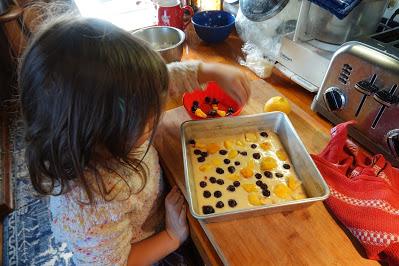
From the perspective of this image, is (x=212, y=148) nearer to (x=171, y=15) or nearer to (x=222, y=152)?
(x=222, y=152)

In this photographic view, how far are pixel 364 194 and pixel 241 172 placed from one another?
231 mm

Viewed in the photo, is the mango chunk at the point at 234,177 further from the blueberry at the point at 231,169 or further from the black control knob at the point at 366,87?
the black control knob at the point at 366,87

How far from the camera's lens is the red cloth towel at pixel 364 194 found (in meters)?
0.46

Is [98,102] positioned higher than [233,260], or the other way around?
[98,102]

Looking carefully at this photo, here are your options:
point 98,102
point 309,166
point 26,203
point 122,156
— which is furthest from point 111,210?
point 26,203

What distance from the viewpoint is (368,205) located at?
491mm

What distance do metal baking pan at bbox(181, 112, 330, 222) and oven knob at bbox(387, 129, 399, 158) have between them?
163 millimetres

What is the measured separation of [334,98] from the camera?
66cm

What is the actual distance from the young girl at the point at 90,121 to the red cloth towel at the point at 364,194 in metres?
0.36

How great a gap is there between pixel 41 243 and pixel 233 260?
1035 millimetres

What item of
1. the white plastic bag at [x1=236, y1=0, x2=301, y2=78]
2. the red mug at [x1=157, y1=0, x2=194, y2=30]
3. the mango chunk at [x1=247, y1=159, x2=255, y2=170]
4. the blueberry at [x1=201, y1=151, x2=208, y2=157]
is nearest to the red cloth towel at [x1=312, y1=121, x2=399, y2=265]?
the mango chunk at [x1=247, y1=159, x2=255, y2=170]

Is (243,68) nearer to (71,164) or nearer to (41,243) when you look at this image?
(71,164)

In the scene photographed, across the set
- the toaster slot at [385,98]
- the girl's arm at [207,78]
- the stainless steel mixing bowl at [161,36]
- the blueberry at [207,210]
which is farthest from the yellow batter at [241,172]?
the stainless steel mixing bowl at [161,36]

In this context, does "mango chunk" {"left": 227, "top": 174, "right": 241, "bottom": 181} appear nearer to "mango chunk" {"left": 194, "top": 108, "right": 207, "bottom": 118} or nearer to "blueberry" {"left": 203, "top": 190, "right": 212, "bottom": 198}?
"blueberry" {"left": 203, "top": 190, "right": 212, "bottom": 198}
